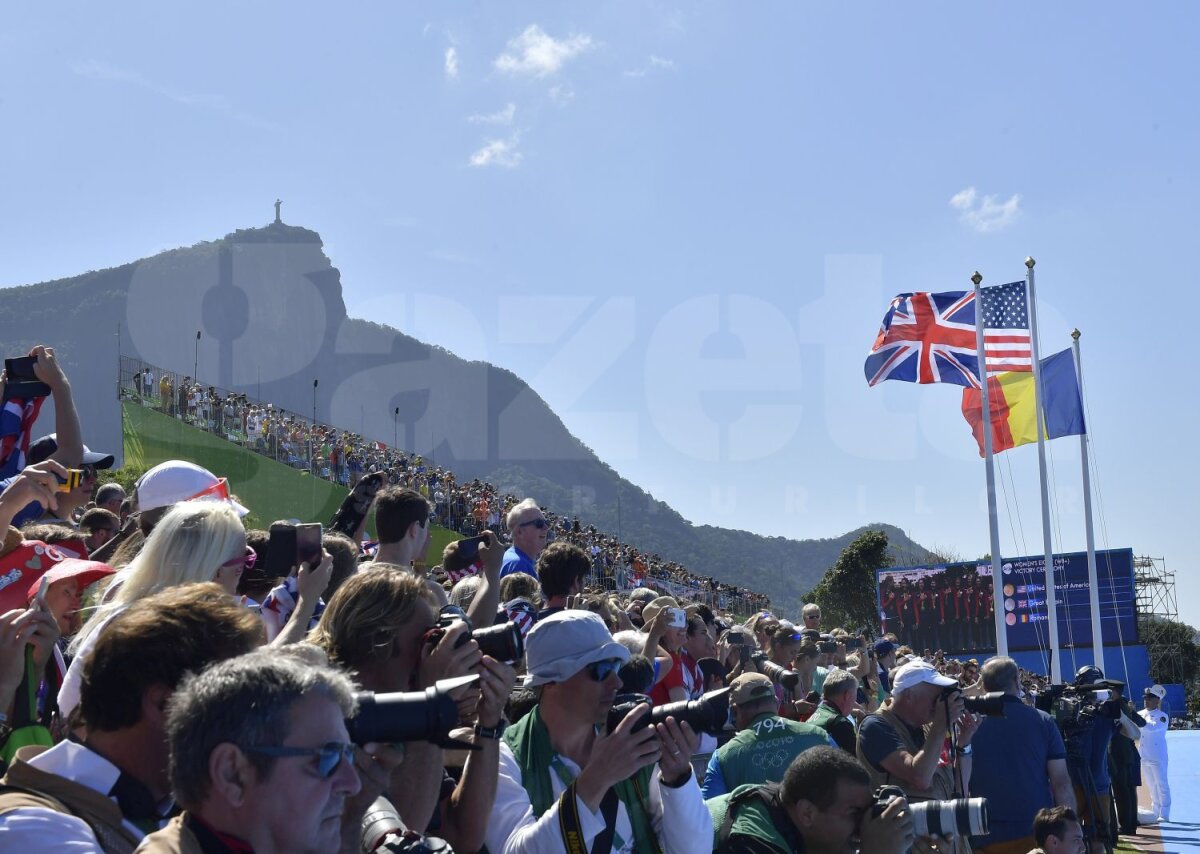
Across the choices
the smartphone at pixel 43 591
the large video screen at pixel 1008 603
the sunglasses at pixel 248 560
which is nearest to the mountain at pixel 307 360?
the large video screen at pixel 1008 603

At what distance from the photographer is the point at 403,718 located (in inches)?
91.7

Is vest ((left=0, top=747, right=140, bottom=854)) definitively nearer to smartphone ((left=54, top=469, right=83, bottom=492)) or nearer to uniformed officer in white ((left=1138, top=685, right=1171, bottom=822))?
smartphone ((left=54, top=469, right=83, bottom=492))

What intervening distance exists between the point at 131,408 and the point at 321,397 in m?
149

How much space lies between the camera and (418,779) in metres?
2.90

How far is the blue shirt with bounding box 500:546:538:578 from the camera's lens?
7012mm

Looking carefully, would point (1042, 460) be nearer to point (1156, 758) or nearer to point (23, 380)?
point (1156, 758)

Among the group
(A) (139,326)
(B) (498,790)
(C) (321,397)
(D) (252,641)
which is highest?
(A) (139,326)

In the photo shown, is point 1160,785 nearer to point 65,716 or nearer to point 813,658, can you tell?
point 813,658

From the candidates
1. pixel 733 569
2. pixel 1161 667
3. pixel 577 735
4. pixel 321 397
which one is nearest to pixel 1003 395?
pixel 577 735

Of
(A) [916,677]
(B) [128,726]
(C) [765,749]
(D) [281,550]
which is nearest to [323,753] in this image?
(B) [128,726]

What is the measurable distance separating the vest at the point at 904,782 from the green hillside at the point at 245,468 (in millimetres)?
19619

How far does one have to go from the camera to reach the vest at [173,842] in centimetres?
205

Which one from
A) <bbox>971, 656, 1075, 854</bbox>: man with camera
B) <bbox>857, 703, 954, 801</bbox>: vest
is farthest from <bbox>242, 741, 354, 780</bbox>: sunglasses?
<bbox>971, 656, 1075, 854</bbox>: man with camera

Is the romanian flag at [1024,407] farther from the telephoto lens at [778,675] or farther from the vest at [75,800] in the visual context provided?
the vest at [75,800]
